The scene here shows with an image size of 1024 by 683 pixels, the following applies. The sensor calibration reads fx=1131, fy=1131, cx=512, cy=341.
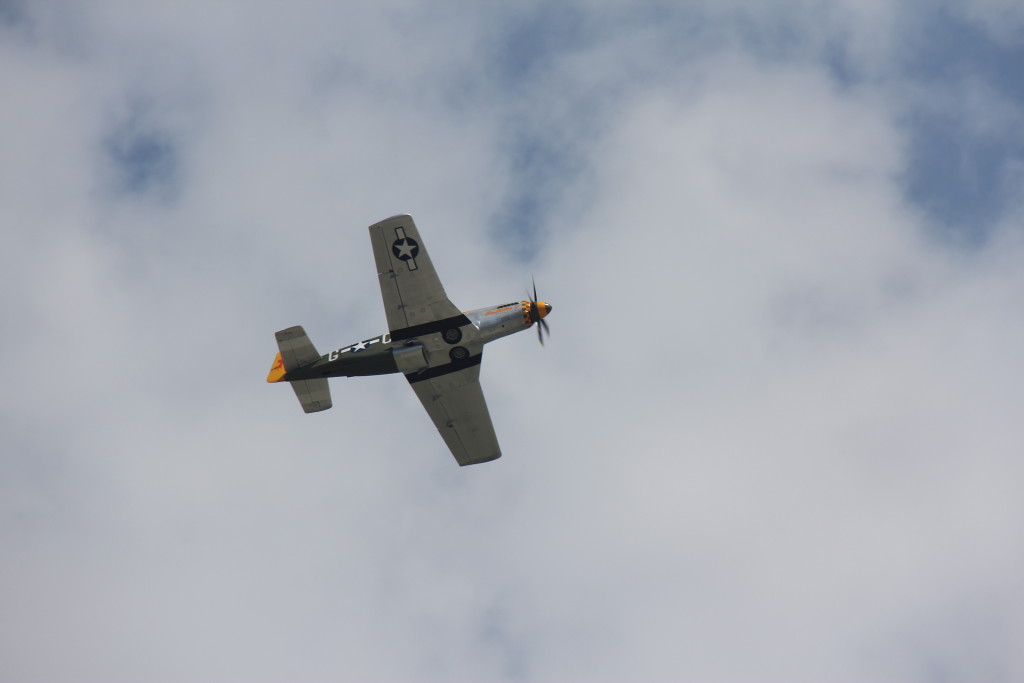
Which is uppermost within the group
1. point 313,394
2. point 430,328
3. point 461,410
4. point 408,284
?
point 408,284

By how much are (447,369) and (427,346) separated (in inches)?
60.7

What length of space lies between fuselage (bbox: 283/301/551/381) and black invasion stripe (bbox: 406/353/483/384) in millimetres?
38

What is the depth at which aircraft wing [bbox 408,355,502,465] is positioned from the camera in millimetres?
43500

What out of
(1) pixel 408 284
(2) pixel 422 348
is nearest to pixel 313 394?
(2) pixel 422 348

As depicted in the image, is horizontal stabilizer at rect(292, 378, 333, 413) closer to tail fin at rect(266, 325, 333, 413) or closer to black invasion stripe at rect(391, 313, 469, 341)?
tail fin at rect(266, 325, 333, 413)

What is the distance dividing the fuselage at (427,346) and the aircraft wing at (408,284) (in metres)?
0.12

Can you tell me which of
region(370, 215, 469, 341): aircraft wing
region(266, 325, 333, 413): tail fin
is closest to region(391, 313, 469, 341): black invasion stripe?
region(370, 215, 469, 341): aircraft wing

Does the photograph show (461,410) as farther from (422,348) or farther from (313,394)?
(313,394)

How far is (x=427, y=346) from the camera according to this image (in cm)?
4219

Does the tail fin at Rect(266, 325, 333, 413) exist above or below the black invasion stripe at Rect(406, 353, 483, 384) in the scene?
above

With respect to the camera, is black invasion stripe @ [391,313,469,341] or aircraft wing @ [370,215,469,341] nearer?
aircraft wing @ [370,215,469,341]

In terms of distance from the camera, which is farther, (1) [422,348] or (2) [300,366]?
(2) [300,366]

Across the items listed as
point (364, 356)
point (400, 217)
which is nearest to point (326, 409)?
point (364, 356)

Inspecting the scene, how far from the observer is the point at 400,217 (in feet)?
133
